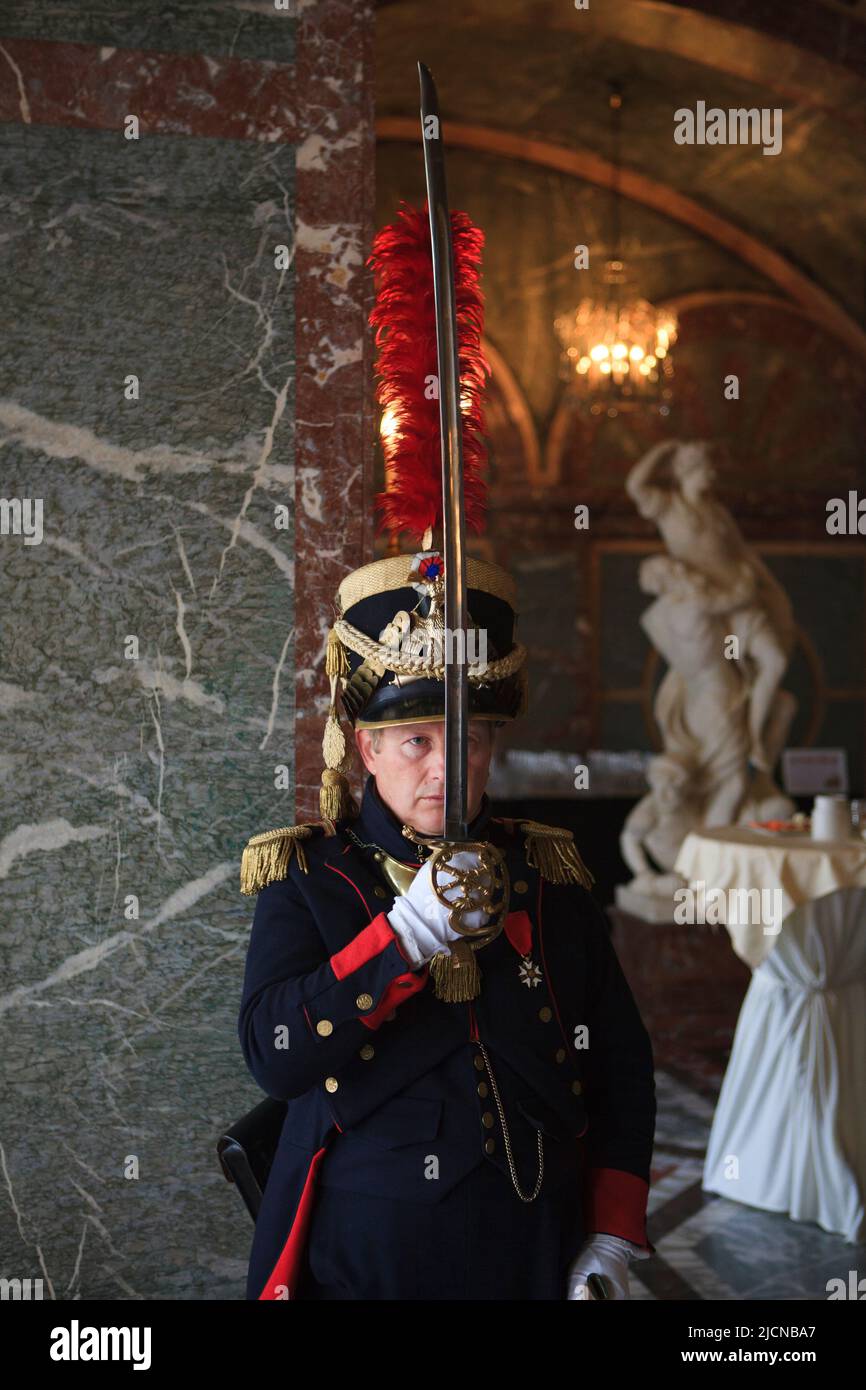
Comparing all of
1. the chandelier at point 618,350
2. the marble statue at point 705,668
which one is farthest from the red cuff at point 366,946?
the chandelier at point 618,350

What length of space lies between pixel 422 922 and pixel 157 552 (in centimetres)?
126

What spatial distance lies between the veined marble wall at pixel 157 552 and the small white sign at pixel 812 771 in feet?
29.3

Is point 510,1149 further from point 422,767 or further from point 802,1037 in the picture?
point 802,1037

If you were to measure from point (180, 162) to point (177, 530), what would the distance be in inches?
28.8

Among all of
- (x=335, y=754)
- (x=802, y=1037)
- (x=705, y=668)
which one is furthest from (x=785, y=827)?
(x=335, y=754)

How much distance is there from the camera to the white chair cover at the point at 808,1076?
4.24 metres

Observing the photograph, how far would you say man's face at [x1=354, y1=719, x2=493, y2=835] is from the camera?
1.79 m

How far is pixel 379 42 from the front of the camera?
8.23 metres

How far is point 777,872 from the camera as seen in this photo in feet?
14.0

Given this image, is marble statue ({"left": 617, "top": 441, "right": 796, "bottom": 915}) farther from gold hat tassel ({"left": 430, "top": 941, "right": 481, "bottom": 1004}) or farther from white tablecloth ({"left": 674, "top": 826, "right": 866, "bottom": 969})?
gold hat tassel ({"left": 430, "top": 941, "right": 481, "bottom": 1004})

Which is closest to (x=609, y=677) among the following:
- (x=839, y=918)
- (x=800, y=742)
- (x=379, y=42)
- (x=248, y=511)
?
(x=800, y=742)
